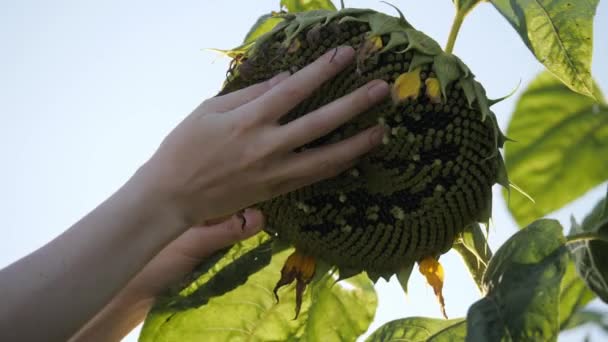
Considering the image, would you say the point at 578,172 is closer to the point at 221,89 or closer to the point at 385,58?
the point at 385,58

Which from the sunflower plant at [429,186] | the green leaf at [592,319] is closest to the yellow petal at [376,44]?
the sunflower plant at [429,186]

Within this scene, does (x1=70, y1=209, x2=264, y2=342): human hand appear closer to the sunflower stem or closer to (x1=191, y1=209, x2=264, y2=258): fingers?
(x1=191, y1=209, x2=264, y2=258): fingers

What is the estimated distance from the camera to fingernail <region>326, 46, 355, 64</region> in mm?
1171

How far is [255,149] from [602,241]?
18.8 inches

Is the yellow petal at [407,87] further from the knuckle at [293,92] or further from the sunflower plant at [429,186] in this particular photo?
the knuckle at [293,92]

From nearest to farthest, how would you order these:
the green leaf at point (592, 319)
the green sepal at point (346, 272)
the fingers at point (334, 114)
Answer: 1. the green leaf at point (592, 319)
2. the fingers at point (334, 114)
3. the green sepal at point (346, 272)

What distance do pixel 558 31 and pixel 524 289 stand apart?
36 centimetres

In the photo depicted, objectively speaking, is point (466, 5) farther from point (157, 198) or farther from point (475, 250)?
point (157, 198)

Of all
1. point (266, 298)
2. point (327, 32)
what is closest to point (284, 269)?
point (266, 298)

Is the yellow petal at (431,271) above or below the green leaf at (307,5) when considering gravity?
below

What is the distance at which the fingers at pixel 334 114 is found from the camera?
116 cm

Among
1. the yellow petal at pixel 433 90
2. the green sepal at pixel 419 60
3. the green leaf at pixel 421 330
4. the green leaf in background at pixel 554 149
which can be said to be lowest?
the green leaf at pixel 421 330

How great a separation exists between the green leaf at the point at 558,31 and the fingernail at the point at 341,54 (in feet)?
0.68

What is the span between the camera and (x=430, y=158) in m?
1.19
